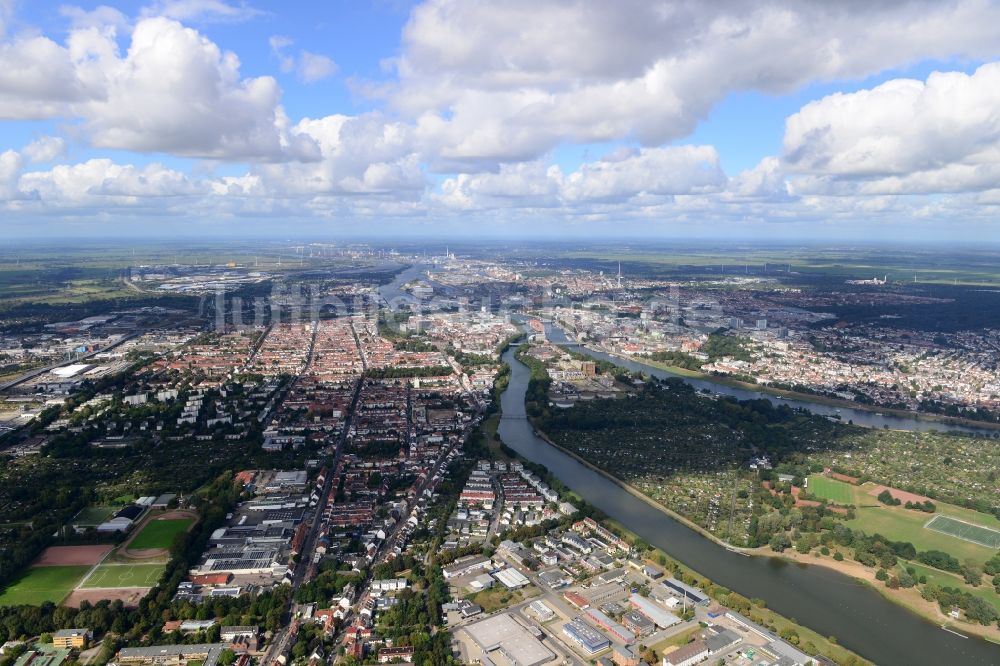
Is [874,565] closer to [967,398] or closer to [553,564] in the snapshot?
[553,564]

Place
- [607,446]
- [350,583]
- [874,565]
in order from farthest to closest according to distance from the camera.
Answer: [607,446], [874,565], [350,583]

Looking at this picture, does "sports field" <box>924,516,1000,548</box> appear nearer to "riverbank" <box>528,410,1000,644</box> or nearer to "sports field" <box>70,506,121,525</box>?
"riverbank" <box>528,410,1000,644</box>

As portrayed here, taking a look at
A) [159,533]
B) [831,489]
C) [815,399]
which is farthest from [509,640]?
[815,399]

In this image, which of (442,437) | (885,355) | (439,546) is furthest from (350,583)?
(885,355)

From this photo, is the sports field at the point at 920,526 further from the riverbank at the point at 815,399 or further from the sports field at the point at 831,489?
the riverbank at the point at 815,399

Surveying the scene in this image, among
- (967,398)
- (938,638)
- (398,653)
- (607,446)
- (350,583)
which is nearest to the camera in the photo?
(398,653)

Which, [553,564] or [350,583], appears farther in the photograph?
[553,564]

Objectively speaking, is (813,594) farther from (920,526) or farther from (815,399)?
(815,399)

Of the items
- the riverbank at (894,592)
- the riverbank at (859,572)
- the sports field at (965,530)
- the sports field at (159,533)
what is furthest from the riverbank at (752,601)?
the sports field at (159,533)
